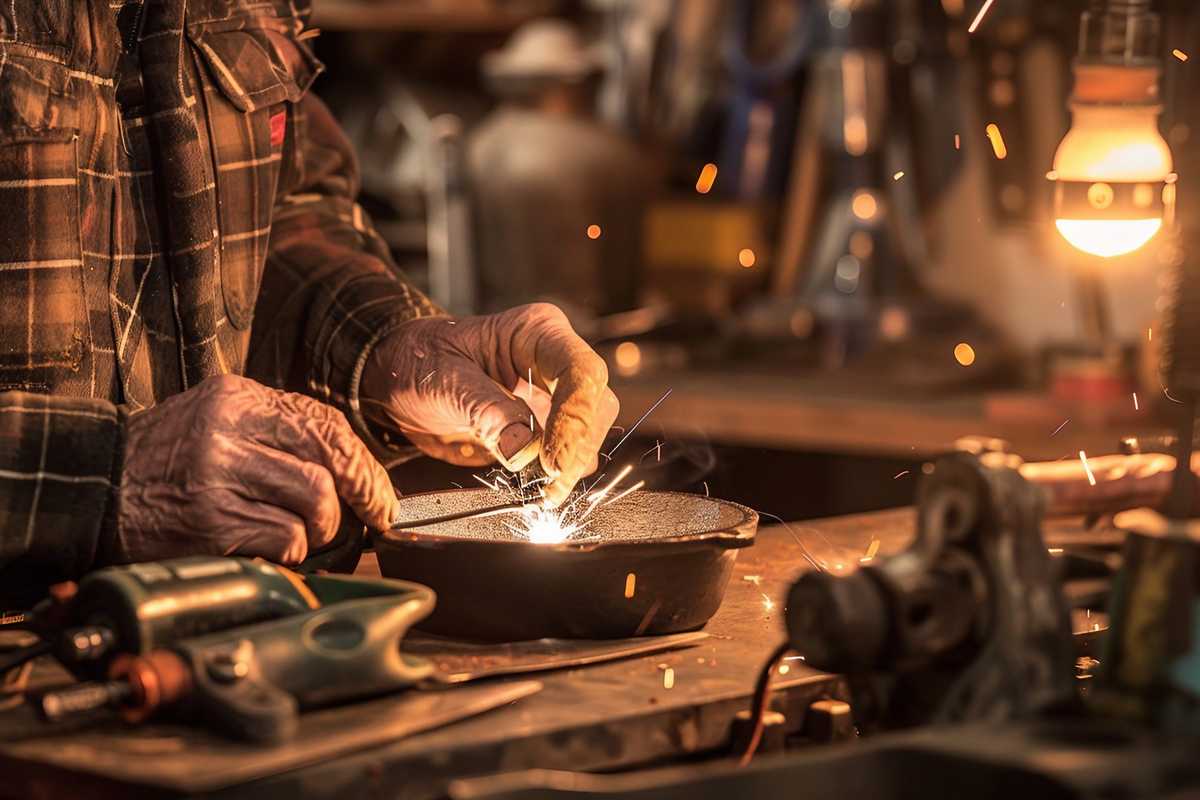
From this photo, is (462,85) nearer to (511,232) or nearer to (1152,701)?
(511,232)

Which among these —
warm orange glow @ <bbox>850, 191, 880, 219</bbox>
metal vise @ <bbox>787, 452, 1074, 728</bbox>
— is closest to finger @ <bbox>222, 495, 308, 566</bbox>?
metal vise @ <bbox>787, 452, 1074, 728</bbox>

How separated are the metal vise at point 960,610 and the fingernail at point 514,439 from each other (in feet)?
1.87

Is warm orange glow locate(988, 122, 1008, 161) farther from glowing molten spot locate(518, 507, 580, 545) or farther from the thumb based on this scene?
glowing molten spot locate(518, 507, 580, 545)

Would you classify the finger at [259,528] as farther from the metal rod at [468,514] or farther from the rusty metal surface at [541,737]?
the rusty metal surface at [541,737]

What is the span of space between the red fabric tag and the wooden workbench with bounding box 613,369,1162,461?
1.68 m

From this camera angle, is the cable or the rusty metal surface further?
the cable

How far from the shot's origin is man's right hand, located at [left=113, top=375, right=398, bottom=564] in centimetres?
149

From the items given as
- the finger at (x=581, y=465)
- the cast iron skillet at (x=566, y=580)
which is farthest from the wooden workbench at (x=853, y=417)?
the cast iron skillet at (x=566, y=580)

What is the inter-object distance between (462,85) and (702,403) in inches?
70.2

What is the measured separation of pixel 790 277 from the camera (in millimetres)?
4504

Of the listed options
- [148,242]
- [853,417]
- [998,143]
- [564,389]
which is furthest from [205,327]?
[998,143]

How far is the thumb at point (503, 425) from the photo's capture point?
174 centimetres

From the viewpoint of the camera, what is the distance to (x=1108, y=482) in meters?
1.73

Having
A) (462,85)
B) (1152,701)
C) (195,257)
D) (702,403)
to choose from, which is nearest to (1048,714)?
(1152,701)
